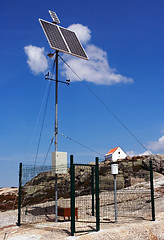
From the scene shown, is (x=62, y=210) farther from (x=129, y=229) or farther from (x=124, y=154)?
(x=124, y=154)

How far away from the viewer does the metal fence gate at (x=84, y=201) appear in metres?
10.3

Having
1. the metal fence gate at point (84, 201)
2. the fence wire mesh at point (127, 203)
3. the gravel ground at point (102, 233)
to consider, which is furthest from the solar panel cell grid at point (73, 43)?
the gravel ground at point (102, 233)

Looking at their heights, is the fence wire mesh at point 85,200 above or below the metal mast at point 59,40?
below

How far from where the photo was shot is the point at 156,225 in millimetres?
11641

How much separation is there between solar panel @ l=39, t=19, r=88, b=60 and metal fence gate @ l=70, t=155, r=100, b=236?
6.70 meters

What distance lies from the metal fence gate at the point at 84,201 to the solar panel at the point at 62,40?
670cm

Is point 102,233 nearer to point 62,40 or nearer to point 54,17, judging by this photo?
point 62,40

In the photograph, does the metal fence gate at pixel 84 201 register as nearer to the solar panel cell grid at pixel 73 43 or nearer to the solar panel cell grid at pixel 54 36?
the solar panel cell grid at pixel 73 43

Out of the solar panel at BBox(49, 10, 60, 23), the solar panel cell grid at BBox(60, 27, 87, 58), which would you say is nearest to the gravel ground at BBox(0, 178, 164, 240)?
the solar panel cell grid at BBox(60, 27, 87, 58)

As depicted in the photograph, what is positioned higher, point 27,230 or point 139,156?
point 139,156

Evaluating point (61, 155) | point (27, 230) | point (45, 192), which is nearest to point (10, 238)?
point (27, 230)

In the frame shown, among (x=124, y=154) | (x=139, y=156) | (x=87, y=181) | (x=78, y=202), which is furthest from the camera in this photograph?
(x=124, y=154)

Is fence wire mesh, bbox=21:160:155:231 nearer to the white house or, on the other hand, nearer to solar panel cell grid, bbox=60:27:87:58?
solar panel cell grid, bbox=60:27:87:58

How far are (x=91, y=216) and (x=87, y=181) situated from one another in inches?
713
